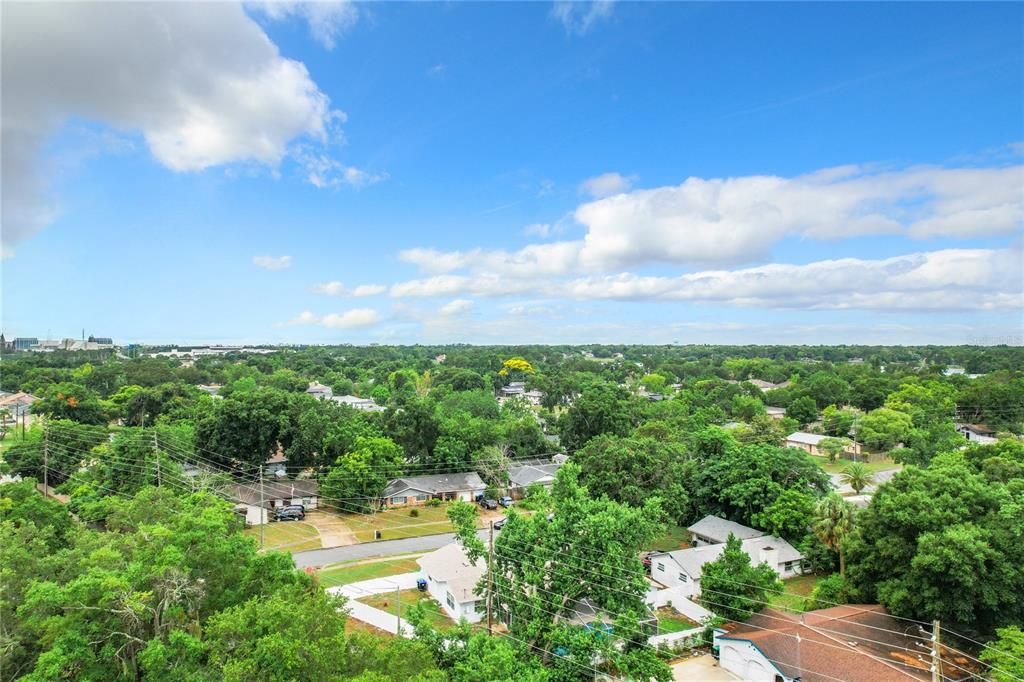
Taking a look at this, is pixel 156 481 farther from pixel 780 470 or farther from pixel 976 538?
Answer: pixel 976 538

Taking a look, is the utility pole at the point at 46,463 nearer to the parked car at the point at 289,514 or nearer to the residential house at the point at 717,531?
the parked car at the point at 289,514

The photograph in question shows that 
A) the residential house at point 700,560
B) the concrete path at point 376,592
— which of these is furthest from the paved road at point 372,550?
the residential house at point 700,560

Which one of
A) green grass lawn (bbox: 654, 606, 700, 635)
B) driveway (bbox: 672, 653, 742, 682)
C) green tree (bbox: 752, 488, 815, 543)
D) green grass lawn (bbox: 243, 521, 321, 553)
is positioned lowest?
green grass lawn (bbox: 654, 606, 700, 635)

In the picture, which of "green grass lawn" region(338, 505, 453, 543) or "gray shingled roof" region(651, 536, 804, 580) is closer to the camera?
"gray shingled roof" region(651, 536, 804, 580)

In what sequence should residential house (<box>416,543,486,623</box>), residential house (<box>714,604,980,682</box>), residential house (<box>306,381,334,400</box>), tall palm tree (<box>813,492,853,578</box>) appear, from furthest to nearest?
residential house (<box>306,381,334,400</box>), tall palm tree (<box>813,492,853,578</box>), residential house (<box>416,543,486,623</box>), residential house (<box>714,604,980,682</box>)

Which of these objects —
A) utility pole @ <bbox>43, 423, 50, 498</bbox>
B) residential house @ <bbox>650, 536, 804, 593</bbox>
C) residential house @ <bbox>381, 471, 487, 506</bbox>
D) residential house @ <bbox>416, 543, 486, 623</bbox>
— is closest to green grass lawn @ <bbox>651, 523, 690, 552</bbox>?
residential house @ <bbox>650, 536, 804, 593</bbox>

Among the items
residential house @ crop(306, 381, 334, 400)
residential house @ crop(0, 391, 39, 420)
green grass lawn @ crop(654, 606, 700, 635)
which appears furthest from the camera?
residential house @ crop(306, 381, 334, 400)

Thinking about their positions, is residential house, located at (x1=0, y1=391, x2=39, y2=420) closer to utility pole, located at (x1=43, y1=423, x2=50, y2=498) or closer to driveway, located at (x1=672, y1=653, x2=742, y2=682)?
utility pole, located at (x1=43, y1=423, x2=50, y2=498)
